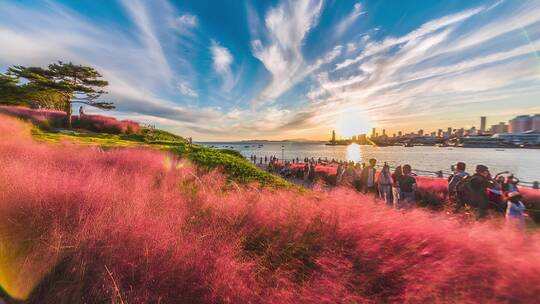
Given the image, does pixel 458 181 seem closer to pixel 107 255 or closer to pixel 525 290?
pixel 525 290

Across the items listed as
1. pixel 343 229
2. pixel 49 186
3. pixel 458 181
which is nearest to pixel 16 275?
pixel 49 186

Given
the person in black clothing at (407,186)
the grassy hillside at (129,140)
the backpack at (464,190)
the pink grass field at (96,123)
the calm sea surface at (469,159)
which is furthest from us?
the calm sea surface at (469,159)

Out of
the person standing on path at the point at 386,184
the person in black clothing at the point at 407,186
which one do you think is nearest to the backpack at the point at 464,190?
the person in black clothing at the point at 407,186

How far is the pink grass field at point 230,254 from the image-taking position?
1961mm

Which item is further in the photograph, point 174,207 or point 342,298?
point 174,207

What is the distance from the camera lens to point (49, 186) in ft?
10.1

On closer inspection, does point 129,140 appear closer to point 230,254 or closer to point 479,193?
point 230,254

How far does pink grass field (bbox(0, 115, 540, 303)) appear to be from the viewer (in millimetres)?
1961

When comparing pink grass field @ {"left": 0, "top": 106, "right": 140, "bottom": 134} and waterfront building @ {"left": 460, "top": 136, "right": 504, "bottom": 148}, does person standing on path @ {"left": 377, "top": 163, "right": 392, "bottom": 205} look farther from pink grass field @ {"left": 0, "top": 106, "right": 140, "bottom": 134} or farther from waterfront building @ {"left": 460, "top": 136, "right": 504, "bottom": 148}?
waterfront building @ {"left": 460, "top": 136, "right": 504, "bottom": 148}

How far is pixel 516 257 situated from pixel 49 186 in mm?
6060

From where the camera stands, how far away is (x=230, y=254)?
2.48 metres

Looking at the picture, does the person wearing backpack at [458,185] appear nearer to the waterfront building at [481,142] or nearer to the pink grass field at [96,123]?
the pink grass field at [96,123]

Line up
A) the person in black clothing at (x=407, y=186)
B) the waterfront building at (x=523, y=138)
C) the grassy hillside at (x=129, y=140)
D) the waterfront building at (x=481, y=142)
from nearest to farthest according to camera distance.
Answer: the person in black clothing at (x=407, y=186)
the grassy hillside at (x=129, y=140)
the waterfront building at (x=523, y=138)
the waterfront building at (x=481, y=142)

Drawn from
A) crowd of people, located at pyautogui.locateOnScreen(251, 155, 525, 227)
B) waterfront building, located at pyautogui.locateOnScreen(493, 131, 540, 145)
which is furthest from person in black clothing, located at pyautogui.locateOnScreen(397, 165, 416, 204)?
waterfront building, located at pyautogui.locateOnScreen(493, 131, 540, 145)
